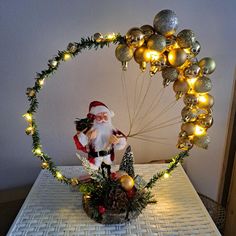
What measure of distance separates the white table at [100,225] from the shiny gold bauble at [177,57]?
454 millimetres

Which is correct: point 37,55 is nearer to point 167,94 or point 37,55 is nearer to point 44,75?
point 44,75

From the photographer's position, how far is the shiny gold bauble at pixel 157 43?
0.64m

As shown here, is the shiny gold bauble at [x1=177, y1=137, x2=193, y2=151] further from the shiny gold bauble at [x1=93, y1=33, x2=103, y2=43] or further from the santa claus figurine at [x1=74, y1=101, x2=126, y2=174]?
the shiny gold bauble at [x1=93, y1=33, x2=103, y2=43]

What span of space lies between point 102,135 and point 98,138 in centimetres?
1

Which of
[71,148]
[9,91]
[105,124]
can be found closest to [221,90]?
[105,124]

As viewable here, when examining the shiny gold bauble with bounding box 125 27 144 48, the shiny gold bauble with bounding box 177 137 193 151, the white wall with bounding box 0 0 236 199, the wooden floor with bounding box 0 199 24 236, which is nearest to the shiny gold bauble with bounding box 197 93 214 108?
the shiny gold bauble with bounding box 177 137 193 151

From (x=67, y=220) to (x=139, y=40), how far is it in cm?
55

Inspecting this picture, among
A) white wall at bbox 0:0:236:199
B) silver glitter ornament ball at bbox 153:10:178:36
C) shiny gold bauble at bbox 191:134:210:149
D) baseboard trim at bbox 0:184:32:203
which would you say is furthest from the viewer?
baseboard trim at bbox 0:184:32:203

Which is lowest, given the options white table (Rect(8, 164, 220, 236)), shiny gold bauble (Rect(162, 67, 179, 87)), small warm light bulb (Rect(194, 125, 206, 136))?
white table (Rect(8, 164, 220, 236))

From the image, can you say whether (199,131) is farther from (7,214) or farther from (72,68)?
(7,214)

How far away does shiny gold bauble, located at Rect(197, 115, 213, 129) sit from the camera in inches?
29.2

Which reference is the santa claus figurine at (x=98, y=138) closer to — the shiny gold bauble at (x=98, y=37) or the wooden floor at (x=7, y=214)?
the shiny gold bauble at (x=98, y=37)

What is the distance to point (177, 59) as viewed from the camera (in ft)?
2.16

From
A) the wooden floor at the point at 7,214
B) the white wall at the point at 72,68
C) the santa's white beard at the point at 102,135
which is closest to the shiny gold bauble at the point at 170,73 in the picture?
the santa's white beard at the point at 102,135
